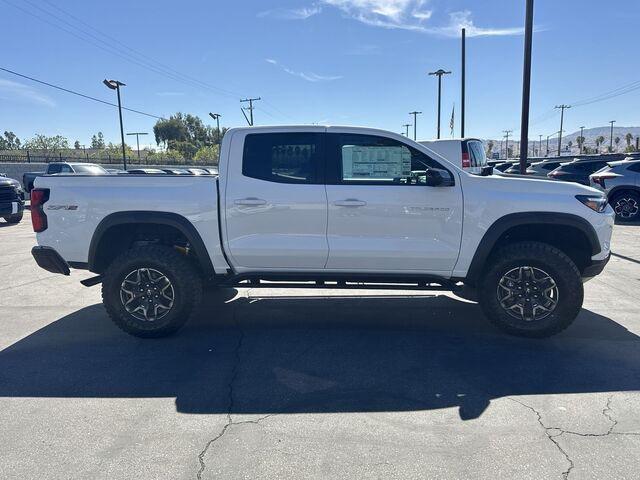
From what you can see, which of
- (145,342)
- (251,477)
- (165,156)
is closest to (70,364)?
(145,342)

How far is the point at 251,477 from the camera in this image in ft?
8.45

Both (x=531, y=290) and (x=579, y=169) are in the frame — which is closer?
(x=531, y=290)

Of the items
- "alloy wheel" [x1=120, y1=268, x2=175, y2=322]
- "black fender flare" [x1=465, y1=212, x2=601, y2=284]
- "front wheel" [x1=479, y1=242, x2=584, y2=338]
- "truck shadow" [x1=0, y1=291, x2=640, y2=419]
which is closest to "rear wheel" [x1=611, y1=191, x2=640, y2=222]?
"truck shadow" [x1=0, y1=291, x2=640, y2=419]

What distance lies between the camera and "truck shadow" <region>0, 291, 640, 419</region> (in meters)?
3.50

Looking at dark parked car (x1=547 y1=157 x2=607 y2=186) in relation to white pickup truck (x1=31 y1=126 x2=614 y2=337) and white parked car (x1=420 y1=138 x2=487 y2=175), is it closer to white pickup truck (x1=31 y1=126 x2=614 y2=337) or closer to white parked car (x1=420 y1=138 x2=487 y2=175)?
white parked car (x1=420 y1=138 x2=487 y2=175)

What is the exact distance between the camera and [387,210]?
4.42 meters

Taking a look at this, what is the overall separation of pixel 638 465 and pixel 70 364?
4227 millimetres

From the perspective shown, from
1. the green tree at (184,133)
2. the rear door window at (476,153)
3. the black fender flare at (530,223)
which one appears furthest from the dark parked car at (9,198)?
the green tree at (184,133)

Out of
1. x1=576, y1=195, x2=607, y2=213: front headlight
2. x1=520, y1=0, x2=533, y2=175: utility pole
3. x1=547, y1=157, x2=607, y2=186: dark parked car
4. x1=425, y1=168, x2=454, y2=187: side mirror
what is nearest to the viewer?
x1=425, y1=168, x2=454, y2=187: side mirror

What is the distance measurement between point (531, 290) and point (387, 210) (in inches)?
61.9

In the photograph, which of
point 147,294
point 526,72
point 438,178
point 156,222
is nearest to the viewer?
point 438,178

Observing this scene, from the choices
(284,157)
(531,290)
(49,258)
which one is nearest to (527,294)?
(531,290)

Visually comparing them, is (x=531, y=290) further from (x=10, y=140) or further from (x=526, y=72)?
(x=10, y=140)

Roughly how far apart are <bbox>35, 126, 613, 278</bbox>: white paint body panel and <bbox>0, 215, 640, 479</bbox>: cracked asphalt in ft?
2.65
